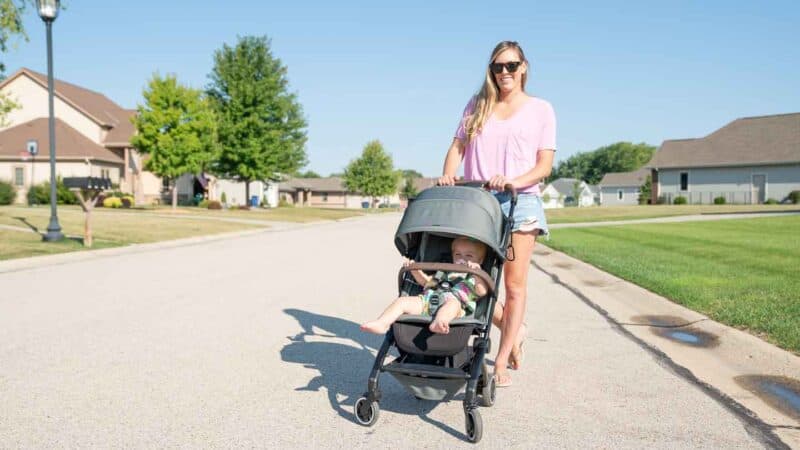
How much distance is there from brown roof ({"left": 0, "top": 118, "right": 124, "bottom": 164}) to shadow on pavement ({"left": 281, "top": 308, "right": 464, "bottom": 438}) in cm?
3982

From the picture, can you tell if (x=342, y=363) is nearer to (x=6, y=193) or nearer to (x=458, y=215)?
(x=458, y=215)

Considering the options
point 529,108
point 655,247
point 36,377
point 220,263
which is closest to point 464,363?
point 529,108

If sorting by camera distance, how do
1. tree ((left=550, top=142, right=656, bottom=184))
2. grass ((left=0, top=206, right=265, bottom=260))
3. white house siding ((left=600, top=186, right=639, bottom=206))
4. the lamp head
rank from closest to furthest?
grass ((left=0, top=206, right=265, bottom=260))
the lamp head
white house siding ((left=600, top=186, right=639, bottom=206))
tree ((left=550, top=142, right=656, bottom=184))

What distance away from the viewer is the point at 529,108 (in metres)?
4.16

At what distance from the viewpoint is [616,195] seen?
96188 mm

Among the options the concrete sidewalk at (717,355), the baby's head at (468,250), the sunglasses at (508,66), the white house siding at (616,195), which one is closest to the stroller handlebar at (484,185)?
the baby's head at (468,250)

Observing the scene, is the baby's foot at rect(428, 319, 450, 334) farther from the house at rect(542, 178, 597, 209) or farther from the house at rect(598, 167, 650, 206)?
the house at rect(542, 178, 597, 209)

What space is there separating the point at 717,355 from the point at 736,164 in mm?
51202

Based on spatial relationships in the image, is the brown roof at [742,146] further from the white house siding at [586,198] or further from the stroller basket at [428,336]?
the white house siding at [586,198]

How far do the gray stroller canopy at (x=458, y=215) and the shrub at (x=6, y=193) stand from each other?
3975 cm

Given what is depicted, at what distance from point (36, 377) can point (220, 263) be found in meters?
8.19

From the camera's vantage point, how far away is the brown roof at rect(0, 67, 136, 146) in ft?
149

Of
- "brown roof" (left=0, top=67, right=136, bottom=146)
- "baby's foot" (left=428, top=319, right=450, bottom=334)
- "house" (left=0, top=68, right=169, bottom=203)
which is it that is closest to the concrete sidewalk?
"baby's foot" (left=428, top=319, right=450, bottom=334)

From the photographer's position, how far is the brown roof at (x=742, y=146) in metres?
48.7
